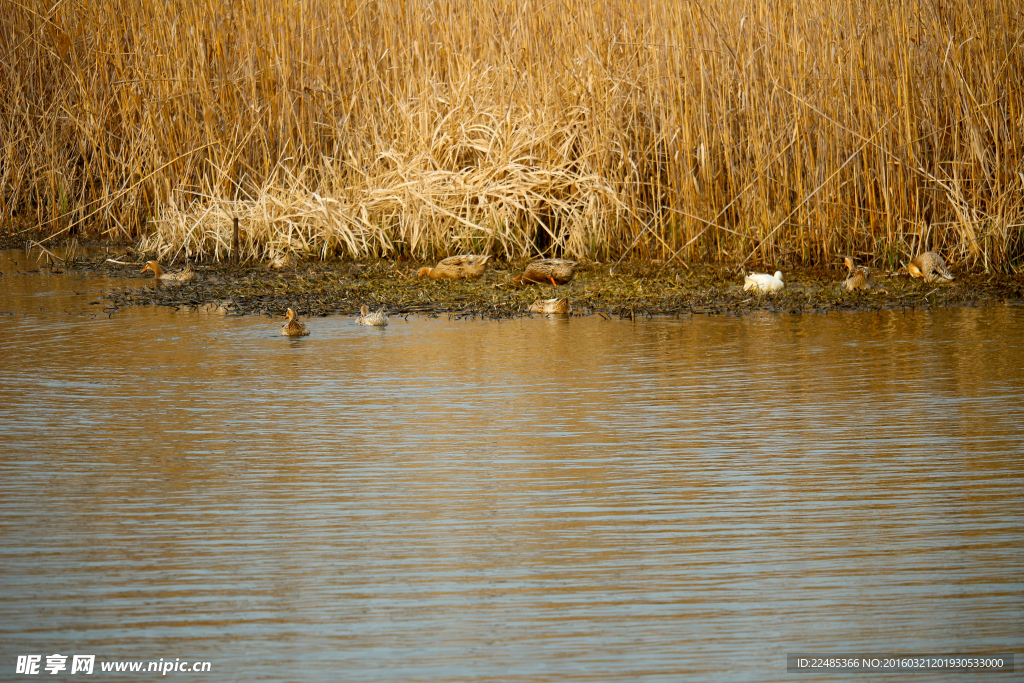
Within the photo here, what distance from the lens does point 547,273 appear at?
612 cm

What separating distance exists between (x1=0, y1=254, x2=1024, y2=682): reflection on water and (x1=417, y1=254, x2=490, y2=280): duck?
6.31 feet

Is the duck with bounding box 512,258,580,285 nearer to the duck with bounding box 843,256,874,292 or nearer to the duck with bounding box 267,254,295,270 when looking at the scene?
the duck with bounding box 843,256,874,292

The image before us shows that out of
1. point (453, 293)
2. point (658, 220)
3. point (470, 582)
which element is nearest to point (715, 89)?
point (658, 220)

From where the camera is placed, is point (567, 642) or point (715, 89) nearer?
point (567, 642)

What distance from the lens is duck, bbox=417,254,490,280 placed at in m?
6.38

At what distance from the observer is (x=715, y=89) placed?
658cm

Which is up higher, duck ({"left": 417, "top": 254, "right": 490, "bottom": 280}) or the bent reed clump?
the bent reed clump

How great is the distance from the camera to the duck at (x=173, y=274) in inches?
261

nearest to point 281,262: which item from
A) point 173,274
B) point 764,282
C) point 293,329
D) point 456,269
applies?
point 173,274

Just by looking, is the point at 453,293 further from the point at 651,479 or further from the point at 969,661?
the point at 969,661

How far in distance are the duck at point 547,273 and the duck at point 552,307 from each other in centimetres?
66

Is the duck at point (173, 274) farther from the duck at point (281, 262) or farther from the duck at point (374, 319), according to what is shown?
the duck at point (374, 319)

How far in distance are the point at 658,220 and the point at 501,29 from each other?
149 centimetres

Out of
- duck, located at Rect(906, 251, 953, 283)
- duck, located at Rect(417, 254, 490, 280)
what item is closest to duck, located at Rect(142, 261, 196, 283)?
duck, located at Rect(417, 254, 490, 280)
